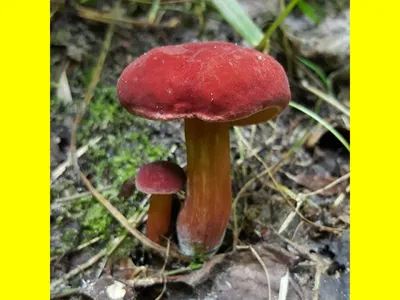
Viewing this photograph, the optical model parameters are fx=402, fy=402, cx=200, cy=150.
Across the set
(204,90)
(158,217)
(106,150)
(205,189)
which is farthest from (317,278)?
(106,150)

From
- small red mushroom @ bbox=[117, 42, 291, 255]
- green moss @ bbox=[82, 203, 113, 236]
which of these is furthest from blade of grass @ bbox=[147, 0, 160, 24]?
green moss @ bbox=[82, 203, 113, 236]

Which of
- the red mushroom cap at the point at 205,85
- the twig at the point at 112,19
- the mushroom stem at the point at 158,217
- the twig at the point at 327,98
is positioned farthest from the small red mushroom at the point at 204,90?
the twig at the point at 112,19

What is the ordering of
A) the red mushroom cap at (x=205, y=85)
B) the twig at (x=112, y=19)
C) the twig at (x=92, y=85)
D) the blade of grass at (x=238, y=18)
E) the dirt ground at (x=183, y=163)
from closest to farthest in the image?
the red mushroom cap at (x=205, y=85), the dirt ground at (x=183, y=163), the blade of grass at (x=238, y=18), the twig at (x=92, y=85), the twig at (x=112, y=19)

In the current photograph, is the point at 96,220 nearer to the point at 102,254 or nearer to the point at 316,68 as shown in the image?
the point at 102,254

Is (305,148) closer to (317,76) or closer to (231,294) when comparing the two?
(317,76)

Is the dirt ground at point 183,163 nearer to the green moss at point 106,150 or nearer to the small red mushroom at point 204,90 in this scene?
the green moss at point 106,150

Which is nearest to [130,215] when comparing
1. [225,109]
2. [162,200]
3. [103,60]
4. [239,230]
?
[162,200]

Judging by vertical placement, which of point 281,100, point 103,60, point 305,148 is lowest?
point 305,148
